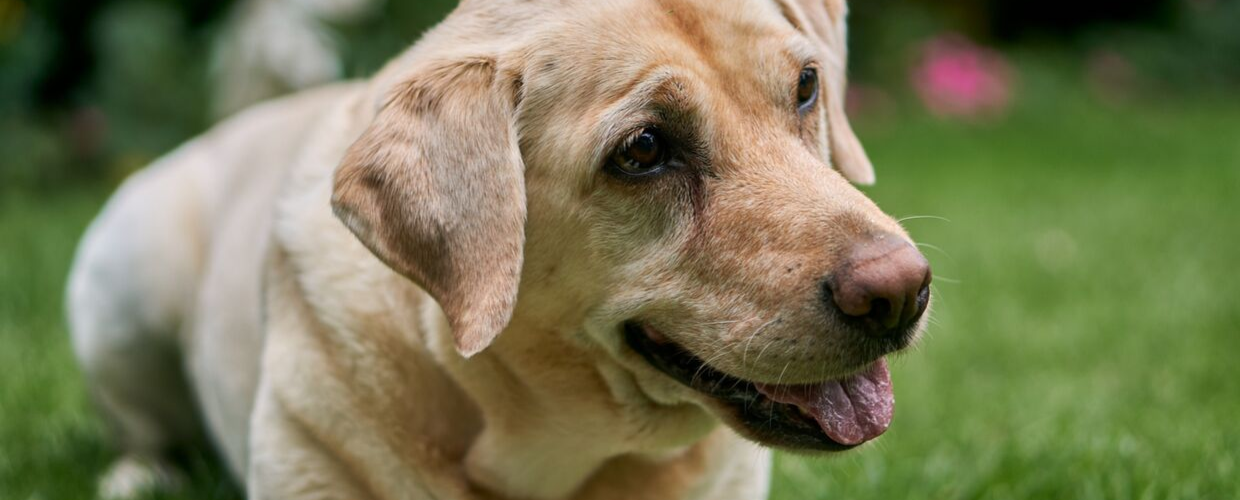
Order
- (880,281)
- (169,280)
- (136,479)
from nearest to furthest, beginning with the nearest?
1. (880,281)
2. (136,479)
3. (169,280)

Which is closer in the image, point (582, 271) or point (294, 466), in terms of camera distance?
point (582, 271)

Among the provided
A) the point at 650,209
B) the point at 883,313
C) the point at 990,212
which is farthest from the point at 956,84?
the point at 883,313

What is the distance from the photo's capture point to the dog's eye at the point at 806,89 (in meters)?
2.71

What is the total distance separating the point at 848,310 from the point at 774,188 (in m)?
0.30

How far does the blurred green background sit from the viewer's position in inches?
145

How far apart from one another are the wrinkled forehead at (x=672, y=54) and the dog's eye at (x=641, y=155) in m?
0.09

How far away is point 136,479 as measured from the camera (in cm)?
380

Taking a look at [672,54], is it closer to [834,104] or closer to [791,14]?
[791,14]

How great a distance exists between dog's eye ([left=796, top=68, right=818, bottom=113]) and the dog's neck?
0.67 m

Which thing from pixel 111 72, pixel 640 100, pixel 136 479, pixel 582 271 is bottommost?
pixel 111 72

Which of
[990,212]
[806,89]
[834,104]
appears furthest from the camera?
[990,212]

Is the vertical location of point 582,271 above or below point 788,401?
above

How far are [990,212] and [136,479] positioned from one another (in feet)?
16.0

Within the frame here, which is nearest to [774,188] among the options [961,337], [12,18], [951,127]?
[961,337]
